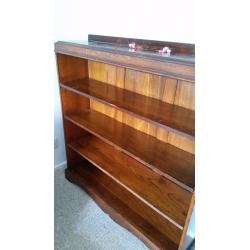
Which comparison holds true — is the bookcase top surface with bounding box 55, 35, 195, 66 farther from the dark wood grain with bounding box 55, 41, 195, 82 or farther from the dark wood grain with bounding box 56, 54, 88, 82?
the dark wood grain with bounding box 56, 54, 88, 82

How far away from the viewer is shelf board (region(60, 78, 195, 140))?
1.00 metres

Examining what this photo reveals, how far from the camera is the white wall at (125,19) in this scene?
1098 mm

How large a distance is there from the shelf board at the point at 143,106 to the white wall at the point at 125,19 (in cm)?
35

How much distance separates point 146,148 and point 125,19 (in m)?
0.82

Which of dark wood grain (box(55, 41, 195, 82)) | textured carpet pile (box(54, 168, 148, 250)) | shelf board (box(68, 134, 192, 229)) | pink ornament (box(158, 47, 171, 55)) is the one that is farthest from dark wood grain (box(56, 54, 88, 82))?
textured carpet pile (box(54, 168, 148, 250))

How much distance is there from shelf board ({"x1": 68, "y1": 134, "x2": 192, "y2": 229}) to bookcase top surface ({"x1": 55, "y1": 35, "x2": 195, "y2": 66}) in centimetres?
83

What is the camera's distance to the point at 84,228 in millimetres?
1543

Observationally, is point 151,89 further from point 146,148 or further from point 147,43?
point 146,148

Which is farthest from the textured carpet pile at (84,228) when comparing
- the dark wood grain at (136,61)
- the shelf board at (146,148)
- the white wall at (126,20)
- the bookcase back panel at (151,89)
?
the dark wood grain at (136,61)

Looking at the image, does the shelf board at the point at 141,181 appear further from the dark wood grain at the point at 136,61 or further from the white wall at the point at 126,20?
the dark wood grain at the point at 136,61

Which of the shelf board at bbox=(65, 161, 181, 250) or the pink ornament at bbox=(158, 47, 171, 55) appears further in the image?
the shelf board at bbox=(65, 161, 181, 250)
